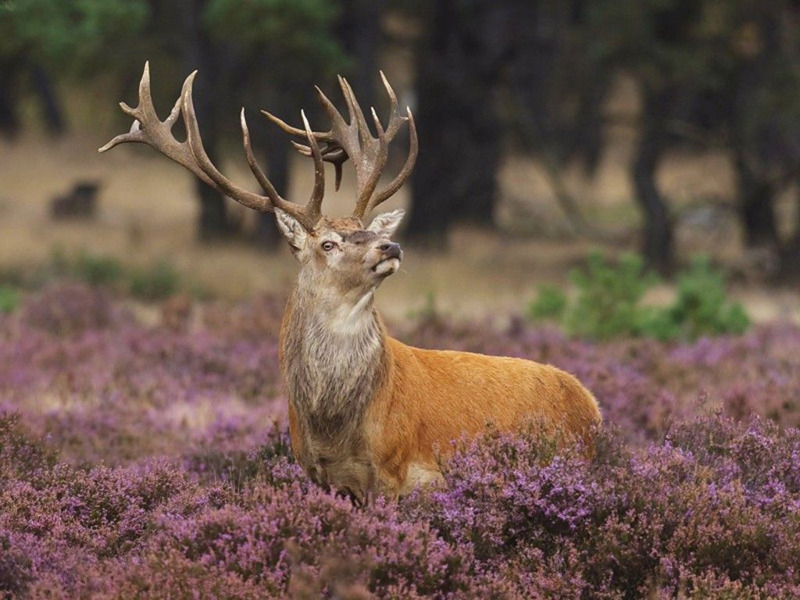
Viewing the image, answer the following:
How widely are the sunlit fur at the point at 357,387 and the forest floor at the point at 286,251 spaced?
7.50 metres

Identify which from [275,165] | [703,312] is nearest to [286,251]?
[275,165]

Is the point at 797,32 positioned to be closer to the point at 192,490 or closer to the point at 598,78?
the point at 598,78

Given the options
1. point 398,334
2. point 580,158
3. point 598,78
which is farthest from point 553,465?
point 580,158

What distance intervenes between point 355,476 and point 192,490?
916 mm

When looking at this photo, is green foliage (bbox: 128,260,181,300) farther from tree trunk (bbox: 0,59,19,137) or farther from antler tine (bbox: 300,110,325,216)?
tree trunk (bbox: 0,59,19,137)

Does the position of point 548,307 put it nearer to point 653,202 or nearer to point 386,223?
point 653,202

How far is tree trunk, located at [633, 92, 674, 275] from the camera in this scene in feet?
71.6

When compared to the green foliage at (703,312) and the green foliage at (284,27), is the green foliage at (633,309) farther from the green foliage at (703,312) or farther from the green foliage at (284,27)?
the green foliage at (284,27)

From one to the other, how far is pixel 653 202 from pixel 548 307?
24.8ft

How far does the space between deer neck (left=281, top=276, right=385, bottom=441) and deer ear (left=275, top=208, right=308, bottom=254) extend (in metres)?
0.32

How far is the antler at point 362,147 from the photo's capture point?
275 inches

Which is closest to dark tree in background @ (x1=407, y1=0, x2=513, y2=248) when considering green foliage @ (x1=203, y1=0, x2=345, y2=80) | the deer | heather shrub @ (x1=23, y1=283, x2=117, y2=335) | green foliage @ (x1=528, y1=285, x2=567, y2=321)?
green foliage @ (x1=203, y1=0, x2=345, y2=80)

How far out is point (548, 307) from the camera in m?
14.9

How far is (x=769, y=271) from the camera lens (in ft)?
69.7
